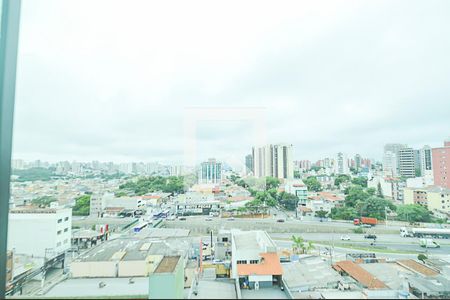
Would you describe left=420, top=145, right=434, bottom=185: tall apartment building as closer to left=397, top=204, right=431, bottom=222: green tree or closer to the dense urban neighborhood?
the dense urban neighborhood

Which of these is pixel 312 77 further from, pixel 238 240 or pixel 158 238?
pixel 158 238

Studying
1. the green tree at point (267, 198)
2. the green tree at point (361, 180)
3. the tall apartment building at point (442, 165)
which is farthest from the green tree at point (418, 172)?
the green tree at point (267, 198)

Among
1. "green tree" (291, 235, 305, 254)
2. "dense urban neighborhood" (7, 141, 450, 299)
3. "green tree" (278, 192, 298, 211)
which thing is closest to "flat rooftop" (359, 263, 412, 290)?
"dense urban neighborhood" (7, 141, 450, 299)

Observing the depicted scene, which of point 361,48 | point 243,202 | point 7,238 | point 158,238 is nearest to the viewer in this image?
point 7,238

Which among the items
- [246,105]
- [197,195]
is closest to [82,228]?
[197,195]

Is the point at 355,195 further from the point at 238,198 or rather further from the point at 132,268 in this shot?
the point at 132,268

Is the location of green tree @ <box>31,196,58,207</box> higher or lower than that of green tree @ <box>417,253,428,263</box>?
higher
